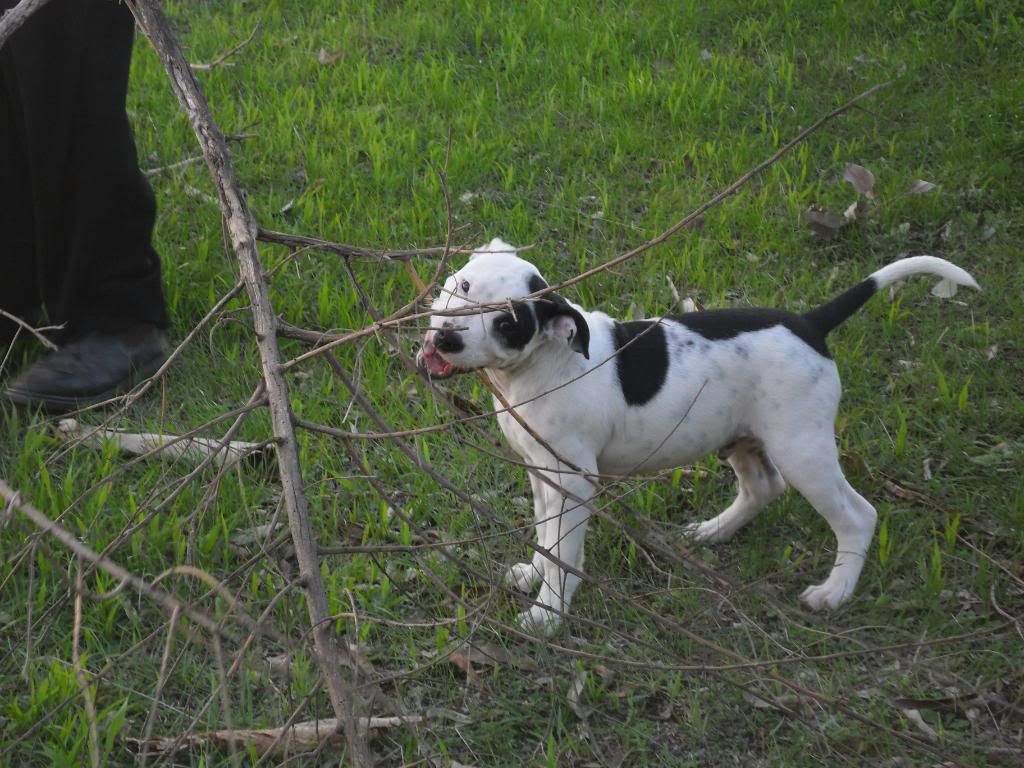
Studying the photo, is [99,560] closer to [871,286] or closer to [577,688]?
[577,688]

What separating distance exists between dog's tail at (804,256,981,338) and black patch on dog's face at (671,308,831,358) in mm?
51

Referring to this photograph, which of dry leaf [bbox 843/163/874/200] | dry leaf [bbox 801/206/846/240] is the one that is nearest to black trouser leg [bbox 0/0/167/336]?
dry leaf [bbox 801/206/846/240]

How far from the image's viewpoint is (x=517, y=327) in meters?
3.46

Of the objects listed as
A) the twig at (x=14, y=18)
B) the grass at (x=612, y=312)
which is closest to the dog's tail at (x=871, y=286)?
the grass at (x=612, y=312)

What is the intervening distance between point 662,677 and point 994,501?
1.59m

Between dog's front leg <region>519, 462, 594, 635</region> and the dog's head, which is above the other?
the dog's head

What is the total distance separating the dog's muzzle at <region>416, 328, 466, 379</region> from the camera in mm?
3369

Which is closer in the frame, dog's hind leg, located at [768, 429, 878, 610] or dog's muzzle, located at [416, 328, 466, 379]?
dog's muzzle, located at [416, 328, 466, 379]

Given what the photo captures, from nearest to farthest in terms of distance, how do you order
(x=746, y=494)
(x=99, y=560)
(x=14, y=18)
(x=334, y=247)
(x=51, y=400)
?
(x=99, y=560)
(x=14, y=18)
(x=334, y=247)
(x=746, y=494)
(x=51, y=400)

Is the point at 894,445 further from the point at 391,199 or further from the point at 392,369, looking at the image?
the point at 391,199

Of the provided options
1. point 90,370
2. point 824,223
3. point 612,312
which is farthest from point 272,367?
point 824,223

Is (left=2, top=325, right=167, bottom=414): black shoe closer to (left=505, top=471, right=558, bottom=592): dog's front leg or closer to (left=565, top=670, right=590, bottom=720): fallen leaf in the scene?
(left=505, top=471, right=558, bottom=592): dog's front leg

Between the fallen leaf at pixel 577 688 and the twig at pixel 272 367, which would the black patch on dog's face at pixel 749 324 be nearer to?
the fallen leaf at pixel 577 688

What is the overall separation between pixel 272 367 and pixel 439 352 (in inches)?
40.4
